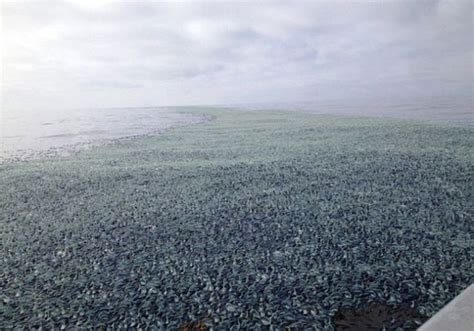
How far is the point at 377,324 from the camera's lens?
6.18 metres

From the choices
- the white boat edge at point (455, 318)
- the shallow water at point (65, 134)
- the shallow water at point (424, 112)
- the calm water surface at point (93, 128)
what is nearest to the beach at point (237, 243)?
the white boat edge at point (455, 318)

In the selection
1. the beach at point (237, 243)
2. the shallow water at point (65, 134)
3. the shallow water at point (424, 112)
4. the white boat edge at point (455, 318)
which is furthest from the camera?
the shallow water at point (424, 112)

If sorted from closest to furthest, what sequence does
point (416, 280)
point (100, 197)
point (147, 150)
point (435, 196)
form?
point (416, 280), point (435, 196), point (100, 197), point (147, 150)

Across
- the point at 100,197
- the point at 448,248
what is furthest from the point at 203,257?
the point at 100,197

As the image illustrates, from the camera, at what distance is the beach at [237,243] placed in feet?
22.0

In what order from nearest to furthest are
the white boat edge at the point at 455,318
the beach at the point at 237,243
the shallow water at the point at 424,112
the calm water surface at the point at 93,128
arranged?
the white boat edge at the point at 455,318 < the beach at the point at 237,243 < the calm water surface at the point at 93,128 < the shallow water at the point at 424,112

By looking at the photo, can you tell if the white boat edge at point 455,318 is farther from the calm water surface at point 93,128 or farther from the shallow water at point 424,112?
the shallow water at point 424,112

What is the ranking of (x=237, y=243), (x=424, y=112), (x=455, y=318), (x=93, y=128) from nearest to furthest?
(x=455, y=318) → (x=237, y=243) → (x=93, y=128) → (x=424, y=112)

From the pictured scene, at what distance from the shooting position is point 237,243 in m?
9.38

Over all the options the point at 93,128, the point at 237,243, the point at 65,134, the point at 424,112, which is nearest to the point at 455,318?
the point at 237,243

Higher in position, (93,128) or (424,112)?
(424,112)

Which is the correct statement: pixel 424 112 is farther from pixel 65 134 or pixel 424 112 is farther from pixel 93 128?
pixel 65 134

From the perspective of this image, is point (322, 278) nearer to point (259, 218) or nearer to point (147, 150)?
point (259, 218)

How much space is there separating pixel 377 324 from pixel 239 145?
70.0ft
